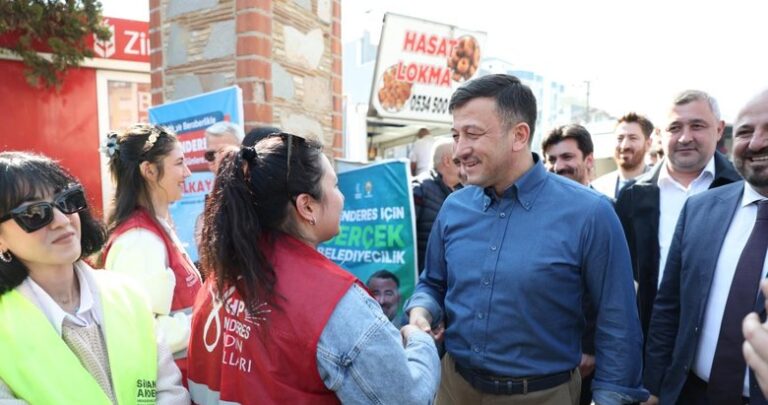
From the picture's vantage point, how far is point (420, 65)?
771 cm

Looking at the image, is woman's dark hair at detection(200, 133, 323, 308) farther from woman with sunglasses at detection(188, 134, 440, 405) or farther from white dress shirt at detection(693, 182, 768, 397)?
white dress shirt at detection(693, 182, 768, 397)

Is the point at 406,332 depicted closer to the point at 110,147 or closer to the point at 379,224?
the point at 110,147

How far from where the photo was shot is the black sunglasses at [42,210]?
1487 millimetres

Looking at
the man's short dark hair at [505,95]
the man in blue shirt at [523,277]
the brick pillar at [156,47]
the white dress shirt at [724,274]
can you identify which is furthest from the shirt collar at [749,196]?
the brick pillar at [156,47]

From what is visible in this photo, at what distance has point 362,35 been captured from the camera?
68.9 feet

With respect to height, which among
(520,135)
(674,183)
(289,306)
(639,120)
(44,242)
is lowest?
(289,306)

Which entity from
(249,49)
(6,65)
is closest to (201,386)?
(249,49)

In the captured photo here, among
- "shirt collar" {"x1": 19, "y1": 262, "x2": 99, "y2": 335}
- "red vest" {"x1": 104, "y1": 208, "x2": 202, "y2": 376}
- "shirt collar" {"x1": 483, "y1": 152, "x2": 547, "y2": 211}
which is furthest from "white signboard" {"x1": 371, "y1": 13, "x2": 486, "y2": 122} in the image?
"shirt collar" {"x1": 19, "y1": 262, "x2": 99, "y2": 335}

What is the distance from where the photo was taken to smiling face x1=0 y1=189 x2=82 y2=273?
1.50m

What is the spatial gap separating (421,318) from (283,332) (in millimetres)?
757

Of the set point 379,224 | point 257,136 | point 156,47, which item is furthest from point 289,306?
point 156,47

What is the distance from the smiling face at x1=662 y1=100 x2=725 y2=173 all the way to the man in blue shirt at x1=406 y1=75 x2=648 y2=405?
1110 mm

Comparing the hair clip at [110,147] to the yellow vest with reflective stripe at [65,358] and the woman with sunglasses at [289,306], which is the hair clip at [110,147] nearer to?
the yellow vest with reflective stripe at [65,358]

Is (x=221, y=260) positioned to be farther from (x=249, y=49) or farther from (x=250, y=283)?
(x=249, y=49)
